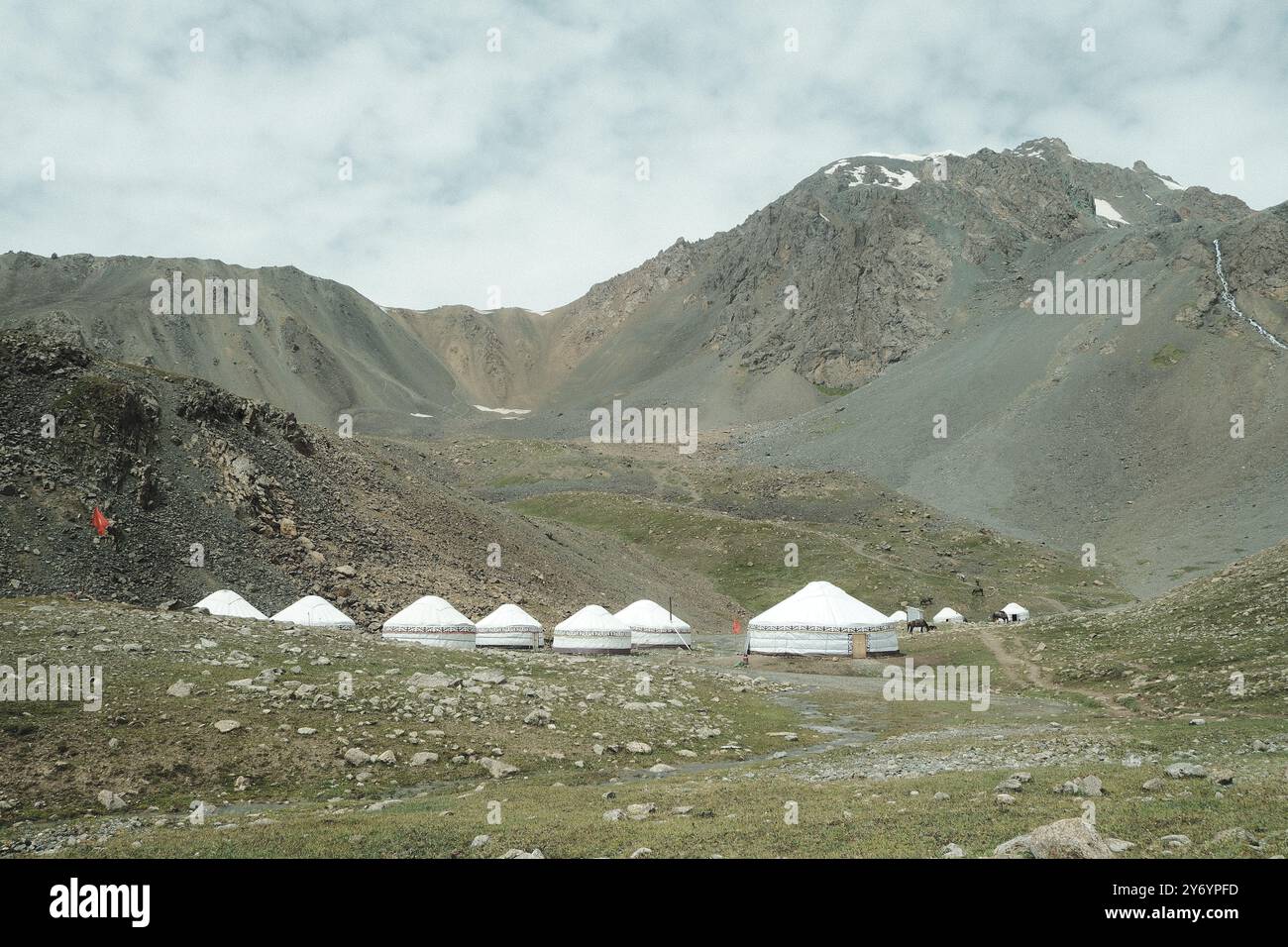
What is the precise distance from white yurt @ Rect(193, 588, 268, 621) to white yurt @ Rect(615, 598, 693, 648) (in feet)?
70.4

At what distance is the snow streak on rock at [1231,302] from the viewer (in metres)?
139

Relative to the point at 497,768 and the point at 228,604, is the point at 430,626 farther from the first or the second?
the point at 497,768

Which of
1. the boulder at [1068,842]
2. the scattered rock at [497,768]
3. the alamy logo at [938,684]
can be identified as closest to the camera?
the boulder at [1068,842]

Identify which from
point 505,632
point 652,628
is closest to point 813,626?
point 652,628

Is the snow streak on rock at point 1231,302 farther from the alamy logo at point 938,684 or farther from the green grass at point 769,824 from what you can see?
the green grass at point 769,824

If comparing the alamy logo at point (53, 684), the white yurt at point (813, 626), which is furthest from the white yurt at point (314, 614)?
the white yurt at point (813, 626)

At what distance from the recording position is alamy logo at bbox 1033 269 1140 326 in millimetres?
156875

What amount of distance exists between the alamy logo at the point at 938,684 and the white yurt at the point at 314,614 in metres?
26.4

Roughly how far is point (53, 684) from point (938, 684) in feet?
109
